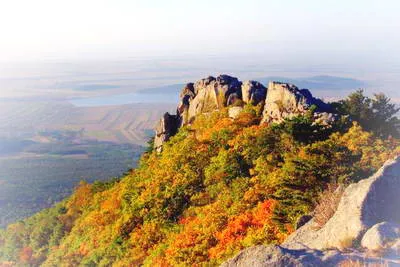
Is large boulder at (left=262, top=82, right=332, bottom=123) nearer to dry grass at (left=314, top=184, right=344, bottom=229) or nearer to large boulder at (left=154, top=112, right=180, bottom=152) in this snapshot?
large boulder at (left=154, top=112, right=180, bottom=152)

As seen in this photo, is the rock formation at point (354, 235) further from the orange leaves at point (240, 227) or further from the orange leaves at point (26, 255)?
the orange leaves at point (26, 255)

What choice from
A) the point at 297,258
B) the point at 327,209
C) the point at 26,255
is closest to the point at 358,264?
the point at 297,258

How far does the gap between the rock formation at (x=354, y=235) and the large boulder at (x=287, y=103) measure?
2320 centimetres

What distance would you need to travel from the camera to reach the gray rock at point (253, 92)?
1816 inches

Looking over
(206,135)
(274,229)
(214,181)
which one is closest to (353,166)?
(274,229)

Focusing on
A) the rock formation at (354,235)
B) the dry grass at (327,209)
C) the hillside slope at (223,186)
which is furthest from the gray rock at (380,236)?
the hillside slope at (223,186)

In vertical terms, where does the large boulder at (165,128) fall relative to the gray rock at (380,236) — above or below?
below

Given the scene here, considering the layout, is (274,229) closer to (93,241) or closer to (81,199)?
(93,241)

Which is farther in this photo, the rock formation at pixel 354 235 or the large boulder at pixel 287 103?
the large boulder at pixel 287 103

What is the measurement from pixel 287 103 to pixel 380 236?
1124 inches

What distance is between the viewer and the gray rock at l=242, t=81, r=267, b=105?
46125 millimetres

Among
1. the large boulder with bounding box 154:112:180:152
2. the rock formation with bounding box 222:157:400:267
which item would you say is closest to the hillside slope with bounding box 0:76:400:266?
the large boulder with bounding box 154:112:180:152

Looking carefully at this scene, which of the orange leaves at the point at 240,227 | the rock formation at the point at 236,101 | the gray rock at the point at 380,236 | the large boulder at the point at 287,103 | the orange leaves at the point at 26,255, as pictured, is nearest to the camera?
the gray rock at the point at 380,236

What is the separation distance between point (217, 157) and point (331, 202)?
22.0m
